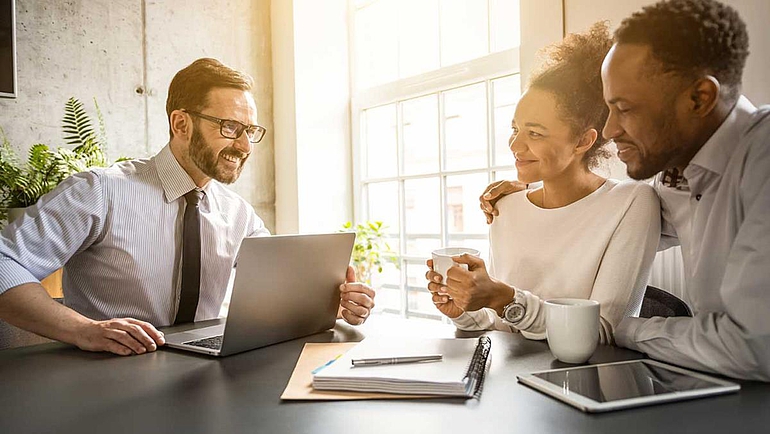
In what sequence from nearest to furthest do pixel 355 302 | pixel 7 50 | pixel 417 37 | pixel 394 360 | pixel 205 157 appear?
pixel 394 360, pixel 355 302, pixel 205 157, pixel 7 50, pixel 417 37

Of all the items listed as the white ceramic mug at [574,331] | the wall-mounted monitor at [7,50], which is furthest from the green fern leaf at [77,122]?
the white ceramic mug at [574,331]

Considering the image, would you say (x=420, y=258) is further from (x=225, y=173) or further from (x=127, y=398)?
(x=127, y=398)

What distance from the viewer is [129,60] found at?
321 centimetres

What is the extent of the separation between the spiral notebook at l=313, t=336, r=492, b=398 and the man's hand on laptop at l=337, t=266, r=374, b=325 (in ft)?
1.12

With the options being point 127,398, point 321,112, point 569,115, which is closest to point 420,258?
point 321,112

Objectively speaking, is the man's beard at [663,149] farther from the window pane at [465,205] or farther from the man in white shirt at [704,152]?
the window pane at [465,205]

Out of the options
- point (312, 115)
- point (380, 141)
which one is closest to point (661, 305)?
point (380, 141)

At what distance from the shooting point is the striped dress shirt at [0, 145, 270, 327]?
64.3 inches

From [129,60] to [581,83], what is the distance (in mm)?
2610

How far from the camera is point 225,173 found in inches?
76.1

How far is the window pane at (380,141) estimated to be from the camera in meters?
3.53

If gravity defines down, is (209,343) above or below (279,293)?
below

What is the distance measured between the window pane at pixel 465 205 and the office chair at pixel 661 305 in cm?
152

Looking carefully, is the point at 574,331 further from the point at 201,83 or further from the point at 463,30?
the point at 463,30
